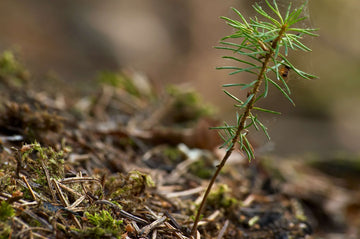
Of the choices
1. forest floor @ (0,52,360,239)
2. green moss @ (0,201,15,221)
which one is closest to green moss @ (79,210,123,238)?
forest floor @ (0,52,360,239)

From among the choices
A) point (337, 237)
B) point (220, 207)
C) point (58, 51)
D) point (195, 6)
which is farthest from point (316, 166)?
point (195, 6)

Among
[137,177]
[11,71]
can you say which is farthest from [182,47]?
[137,177]

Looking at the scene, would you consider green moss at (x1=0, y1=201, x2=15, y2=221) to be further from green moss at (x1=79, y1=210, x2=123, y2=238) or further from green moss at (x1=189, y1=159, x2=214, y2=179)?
green moss at (x1=189, y1=159, x2=214, y2=179)

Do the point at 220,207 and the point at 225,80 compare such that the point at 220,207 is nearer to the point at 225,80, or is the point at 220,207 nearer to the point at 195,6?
the point at 225,80

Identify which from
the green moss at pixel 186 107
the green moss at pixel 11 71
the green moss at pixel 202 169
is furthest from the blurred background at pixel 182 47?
the green moss at pixel 202 169

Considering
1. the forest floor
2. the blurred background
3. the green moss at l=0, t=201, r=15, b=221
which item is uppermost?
the blurred background

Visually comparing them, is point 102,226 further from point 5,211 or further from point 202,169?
point 202,169

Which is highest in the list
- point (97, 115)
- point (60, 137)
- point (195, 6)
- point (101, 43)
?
point (195, 6)
